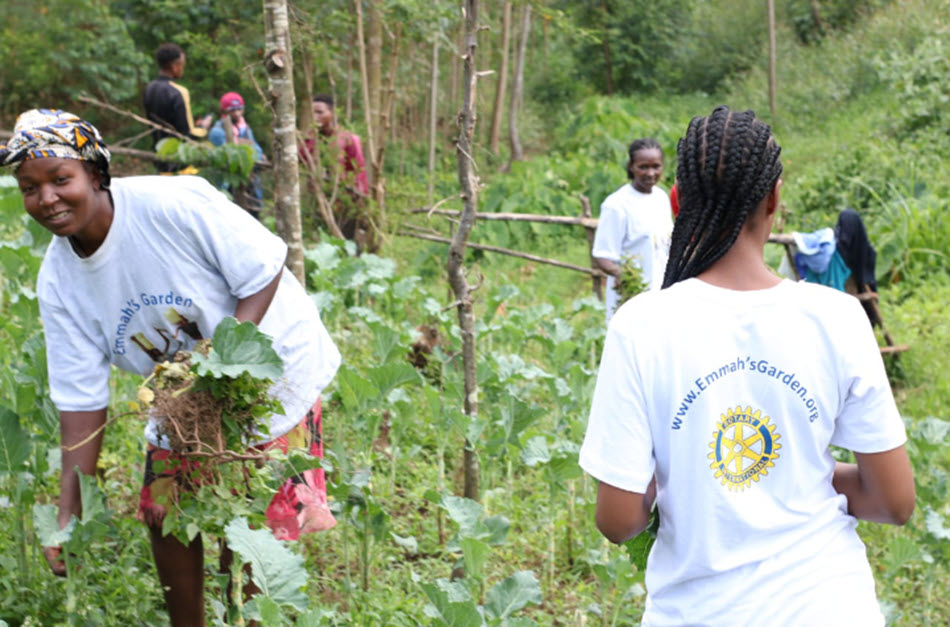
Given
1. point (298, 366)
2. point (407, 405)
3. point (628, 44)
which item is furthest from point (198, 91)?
point (298, 366)

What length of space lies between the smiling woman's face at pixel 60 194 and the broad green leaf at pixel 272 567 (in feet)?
2.86

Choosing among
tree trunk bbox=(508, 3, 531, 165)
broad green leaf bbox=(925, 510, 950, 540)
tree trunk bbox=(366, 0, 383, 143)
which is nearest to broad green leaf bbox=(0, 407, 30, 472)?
broad green leaf bbox=(925, 510, 950, 540)

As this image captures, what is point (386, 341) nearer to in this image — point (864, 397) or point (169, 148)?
point (169, 148)

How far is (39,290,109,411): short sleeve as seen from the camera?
110 inches

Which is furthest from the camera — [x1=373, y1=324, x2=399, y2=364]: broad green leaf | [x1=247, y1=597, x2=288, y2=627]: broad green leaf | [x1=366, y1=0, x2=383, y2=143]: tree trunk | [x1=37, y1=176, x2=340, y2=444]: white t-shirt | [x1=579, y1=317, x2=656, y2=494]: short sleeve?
[x1=366, y1=0, x2=383, y2=143]: tree trunk

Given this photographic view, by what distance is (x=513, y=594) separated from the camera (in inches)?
116

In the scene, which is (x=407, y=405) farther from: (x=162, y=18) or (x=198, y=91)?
(x=162, y=18)

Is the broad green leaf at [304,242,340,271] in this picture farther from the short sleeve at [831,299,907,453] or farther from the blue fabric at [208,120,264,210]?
the short sleeve at [831,299,907,453]

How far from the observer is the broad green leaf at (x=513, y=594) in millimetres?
2938

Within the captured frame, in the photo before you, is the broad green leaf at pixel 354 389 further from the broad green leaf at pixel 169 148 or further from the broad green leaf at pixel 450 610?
the broad green leaf at pixel 169 148

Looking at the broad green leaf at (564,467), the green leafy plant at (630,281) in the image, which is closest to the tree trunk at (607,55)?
the green leafy plant at (630,281)

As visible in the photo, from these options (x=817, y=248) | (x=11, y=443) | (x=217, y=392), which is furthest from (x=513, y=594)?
(x=817, y=248)

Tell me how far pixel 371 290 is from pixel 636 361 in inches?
204

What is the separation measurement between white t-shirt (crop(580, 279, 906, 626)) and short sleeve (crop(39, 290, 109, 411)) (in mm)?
1674
